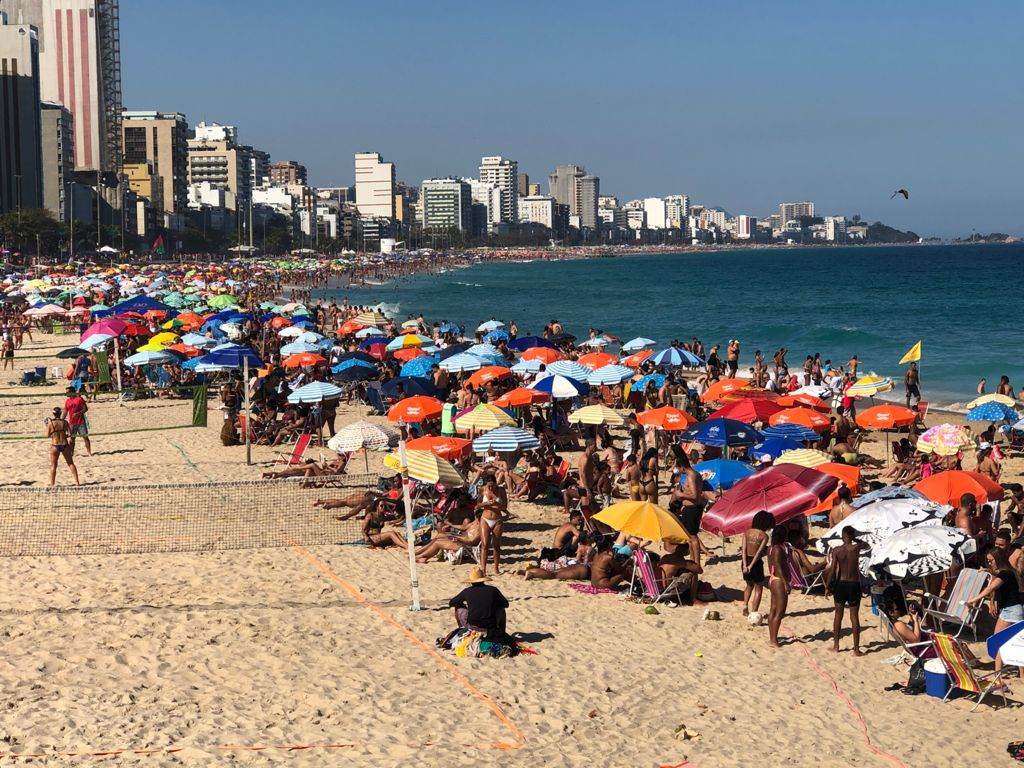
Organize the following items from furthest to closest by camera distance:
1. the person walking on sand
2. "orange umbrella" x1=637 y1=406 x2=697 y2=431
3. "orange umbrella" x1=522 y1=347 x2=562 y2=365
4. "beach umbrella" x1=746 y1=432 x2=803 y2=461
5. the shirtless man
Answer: "orange umbrella" x1=522 y1=347 x2=562 y2=365, "orange umbrella" x1=637 y1=406 x2=697 y2=431, the person walking on sand, "beach umbrella" x1=746 y1=432 x2=803 y2=461, the shirtless man

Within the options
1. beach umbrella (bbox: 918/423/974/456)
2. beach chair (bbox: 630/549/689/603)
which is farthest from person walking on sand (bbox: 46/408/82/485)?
beach umbrella (bbox: 918/423/974/456)

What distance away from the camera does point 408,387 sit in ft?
67.8

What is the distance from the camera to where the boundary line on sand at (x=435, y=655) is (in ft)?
26.0

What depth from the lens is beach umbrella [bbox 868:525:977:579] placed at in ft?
33.0

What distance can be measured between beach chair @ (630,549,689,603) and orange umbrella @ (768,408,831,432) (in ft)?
Answer: 19.2

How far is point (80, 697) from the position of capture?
812 centimetres

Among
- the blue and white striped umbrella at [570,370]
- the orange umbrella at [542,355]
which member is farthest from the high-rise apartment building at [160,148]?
the blue and white striped umbrella at [570,370]

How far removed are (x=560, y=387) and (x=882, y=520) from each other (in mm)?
9092

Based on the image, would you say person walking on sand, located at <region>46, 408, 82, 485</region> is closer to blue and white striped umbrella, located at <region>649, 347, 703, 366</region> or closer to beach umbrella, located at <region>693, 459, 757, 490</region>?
beach umbrella, located at <region>693, 459, 757, 490</region>

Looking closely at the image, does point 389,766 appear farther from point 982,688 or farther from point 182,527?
point 182,527

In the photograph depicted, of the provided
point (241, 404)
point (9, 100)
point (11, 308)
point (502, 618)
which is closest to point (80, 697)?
point (502, 618)

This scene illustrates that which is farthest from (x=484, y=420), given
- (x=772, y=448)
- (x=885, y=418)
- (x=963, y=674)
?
(x=963, y=674)

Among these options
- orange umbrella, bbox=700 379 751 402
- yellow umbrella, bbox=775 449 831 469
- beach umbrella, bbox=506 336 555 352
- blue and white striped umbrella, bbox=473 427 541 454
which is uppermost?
beach umbrella, bbox=506 336 555 352

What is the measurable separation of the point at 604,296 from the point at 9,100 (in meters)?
72.9
